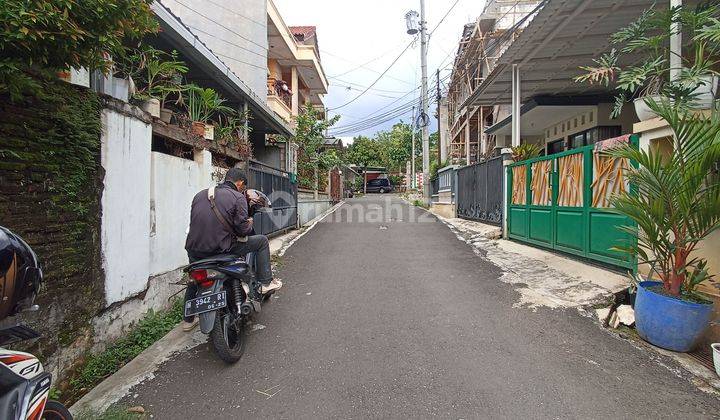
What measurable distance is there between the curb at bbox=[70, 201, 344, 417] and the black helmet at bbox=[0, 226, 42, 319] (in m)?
1.28

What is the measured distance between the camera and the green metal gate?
17.7 ft

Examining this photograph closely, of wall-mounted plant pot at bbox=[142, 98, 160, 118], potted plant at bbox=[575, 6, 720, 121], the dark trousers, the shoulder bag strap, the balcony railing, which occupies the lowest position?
the dark trousers

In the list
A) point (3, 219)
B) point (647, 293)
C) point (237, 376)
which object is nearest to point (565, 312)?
point (647, 293)

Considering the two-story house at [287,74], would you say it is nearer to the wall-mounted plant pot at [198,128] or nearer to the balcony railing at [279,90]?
the balcony railing at [279,90]

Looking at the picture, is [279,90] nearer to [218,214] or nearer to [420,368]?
[218,214]

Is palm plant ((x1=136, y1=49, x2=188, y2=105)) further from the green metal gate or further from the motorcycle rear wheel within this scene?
the green metal gate

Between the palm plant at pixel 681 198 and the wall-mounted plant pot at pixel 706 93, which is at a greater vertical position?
the wall-mounted plant pot at pixel 706 93

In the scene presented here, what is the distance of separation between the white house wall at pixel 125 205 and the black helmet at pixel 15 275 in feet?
6.21

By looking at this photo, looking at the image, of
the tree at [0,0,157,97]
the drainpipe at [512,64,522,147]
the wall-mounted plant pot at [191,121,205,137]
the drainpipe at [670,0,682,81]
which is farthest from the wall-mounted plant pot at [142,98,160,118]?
the drainpipe at [512,64,522,147]

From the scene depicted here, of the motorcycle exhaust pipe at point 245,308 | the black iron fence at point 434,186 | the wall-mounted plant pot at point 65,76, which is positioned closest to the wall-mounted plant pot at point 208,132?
the wall-mounted plant pot at point 65,76

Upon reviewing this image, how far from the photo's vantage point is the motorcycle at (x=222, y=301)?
125 inches

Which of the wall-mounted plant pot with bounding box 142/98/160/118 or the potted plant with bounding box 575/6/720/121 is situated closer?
the potted plant with bounding box 575/6/720/121

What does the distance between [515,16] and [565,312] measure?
49.2ft

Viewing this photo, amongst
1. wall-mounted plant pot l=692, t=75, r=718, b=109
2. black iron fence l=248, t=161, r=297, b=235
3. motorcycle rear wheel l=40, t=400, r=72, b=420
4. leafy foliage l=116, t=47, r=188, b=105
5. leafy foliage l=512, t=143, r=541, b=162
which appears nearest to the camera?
motorcycle rear wheel l=40, t=400, r=72, b=420
